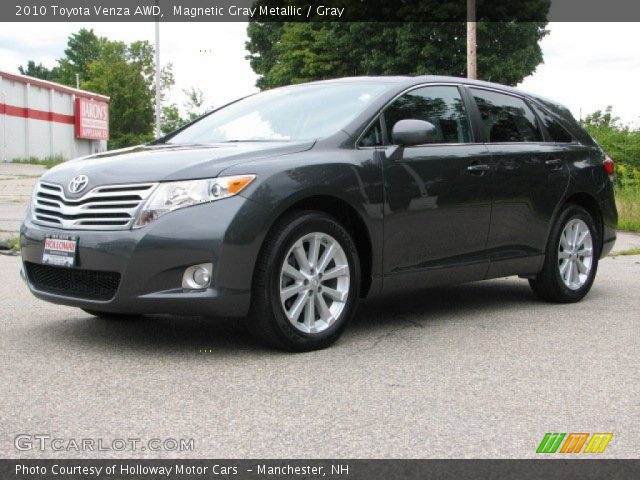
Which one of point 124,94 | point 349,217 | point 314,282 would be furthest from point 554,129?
point 124,94

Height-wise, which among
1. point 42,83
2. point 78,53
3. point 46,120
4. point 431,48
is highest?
point 78,53

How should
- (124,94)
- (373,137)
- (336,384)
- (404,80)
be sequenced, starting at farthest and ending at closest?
1. (124,94)
2. (404,80)
3. (373,137)
4. (336,384)

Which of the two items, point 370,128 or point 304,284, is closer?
point 304,284

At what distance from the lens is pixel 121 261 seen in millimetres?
4910

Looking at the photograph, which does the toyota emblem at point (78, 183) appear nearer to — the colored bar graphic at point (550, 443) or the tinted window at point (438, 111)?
the tinted window at point (438, 111)

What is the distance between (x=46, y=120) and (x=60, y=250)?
4725 cm

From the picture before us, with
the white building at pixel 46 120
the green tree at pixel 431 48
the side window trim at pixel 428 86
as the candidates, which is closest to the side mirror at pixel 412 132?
the side window trim at pixel 428 86

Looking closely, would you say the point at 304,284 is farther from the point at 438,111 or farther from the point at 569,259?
the point at 569,259

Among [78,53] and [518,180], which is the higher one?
[78,53]

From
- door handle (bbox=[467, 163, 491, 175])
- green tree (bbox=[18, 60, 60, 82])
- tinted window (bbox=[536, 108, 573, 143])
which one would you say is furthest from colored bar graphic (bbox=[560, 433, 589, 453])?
green tree (bbox=[18, 60, 60, 82])

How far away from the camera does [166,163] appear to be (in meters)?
5.13

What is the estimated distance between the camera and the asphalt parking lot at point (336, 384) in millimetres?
3676

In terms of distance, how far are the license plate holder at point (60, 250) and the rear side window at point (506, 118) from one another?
3017 millimetres
